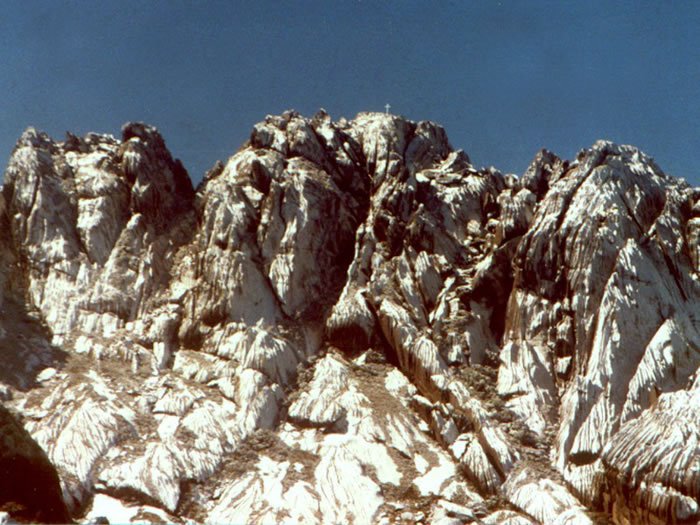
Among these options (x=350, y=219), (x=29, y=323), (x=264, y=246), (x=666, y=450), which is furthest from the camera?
(x=350, y=219)

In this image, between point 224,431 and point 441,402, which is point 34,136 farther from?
point 441,402

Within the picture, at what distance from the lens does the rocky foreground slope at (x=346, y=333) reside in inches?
1037

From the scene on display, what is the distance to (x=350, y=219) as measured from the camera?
142ft

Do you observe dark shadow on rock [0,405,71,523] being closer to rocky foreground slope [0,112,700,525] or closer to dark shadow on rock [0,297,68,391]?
rocky foreground slope [0,112,700,525]

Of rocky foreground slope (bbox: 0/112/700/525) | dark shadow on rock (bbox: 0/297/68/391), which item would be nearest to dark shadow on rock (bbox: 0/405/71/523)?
rocky foreground slope (bbox: 0/112/700/525)

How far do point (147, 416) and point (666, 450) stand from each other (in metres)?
22.9

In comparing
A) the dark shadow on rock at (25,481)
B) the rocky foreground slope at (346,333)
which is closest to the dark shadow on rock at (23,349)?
the rocky foreground slope at (346,333)

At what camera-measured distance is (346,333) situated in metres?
36.6

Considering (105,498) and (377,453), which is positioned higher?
(377,453)

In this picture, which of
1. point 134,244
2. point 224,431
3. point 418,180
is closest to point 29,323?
point 134,244

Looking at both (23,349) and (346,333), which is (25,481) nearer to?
(23,349)

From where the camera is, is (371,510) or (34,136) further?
(34,136)

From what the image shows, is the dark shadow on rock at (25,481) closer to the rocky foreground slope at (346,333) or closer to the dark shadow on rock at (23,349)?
the rocky foreground slope at (346,333)

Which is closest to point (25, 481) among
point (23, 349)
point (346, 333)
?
point (23, 349)
